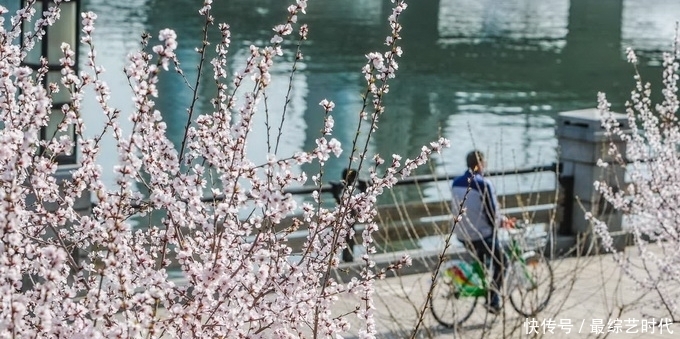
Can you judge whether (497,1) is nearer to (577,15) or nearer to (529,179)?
(577,15)

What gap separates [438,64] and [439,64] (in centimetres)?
5

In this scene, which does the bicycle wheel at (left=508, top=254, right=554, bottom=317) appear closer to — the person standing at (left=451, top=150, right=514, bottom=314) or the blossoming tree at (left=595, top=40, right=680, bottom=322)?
the person standing at (left=451, top=150, right=514, bottom=314)

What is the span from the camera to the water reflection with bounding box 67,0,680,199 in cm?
4372

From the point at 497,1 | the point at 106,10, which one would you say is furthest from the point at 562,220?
the point at 497,1

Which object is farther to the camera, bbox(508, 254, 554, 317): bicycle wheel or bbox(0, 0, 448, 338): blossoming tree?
bbox(508, 254, 554, 317): bicycle wheel

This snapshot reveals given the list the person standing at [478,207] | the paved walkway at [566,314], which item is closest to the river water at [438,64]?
the paved walkway at [566,314]

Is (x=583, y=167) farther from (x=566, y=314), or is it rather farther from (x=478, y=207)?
(x=478, y=207)

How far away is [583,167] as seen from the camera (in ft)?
54.9

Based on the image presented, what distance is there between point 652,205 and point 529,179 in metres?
21.6

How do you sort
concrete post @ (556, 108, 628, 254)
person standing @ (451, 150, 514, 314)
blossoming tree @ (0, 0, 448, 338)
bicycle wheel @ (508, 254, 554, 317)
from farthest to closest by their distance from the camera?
concrete post @ (556, 108, 628, 254) → person standing @ (451, 150, 514, 314) → bicycle wheel @ (508, 254, 554, 317) → blossoming tree @ (0, 0, 448, 338)

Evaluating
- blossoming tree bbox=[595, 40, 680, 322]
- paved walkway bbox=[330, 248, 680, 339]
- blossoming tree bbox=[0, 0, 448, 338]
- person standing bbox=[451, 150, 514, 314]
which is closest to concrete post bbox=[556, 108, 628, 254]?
paved walkway bbox=[330, 248, 680, 339]

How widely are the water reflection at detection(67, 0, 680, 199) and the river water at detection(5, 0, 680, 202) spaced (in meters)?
0.10

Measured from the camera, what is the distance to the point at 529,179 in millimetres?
33719

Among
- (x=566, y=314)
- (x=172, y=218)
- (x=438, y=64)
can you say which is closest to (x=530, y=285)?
(x=566, y=314)
